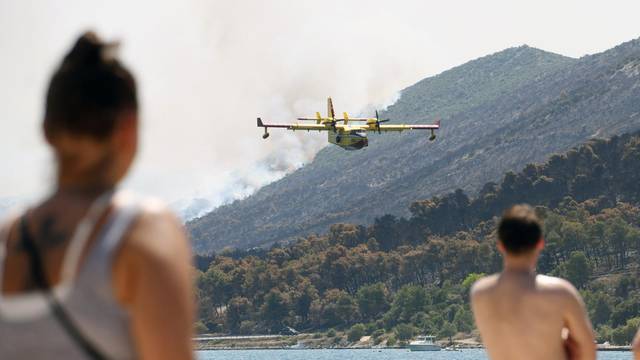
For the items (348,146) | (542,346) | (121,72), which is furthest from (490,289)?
(348,146)

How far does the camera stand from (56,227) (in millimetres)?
4062

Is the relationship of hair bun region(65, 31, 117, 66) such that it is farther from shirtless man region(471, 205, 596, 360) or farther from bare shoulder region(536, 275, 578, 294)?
bare shoulder region(536, 275, 578, 294)

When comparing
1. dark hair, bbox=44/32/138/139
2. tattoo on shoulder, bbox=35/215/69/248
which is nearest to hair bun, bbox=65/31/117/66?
dark hair, bbox=44/32/138/139

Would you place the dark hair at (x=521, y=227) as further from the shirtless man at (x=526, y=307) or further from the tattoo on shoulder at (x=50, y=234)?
the tattoo on shoulder at (x=50, y=234)

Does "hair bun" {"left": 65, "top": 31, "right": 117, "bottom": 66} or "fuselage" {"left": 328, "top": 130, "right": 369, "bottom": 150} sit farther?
"fuselage" {"left": 328, "top": 130, "right": 369, "bottom": 150}

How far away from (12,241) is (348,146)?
148m

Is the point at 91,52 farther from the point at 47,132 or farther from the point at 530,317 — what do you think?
the point at 530,317

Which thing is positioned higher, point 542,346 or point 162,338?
point 162,338

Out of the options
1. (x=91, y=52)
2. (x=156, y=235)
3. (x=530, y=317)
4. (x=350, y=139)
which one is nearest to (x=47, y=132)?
(x=91, y=52)

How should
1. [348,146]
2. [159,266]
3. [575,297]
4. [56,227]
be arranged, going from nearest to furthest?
1. [159,266]
2. [56,227]
3. [575,297]
4. [348,146]

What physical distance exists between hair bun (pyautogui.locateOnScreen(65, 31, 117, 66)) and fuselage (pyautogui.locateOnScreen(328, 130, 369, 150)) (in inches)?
5766

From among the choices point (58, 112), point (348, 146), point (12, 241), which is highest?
point (348, 146)

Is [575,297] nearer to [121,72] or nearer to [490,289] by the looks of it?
[490,289]

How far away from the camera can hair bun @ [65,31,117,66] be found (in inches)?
166
